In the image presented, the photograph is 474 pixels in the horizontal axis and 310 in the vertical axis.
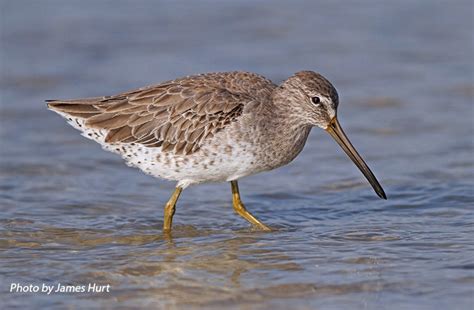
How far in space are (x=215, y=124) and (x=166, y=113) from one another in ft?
1.67

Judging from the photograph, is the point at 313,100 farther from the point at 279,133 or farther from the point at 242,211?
the point at 242,211

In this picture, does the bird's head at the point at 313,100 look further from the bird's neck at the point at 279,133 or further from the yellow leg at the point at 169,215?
the yellow leg at the point at 169,215

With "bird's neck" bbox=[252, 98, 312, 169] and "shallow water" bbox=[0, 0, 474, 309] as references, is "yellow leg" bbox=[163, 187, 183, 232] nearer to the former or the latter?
"shallow water" bbox=[0, 0, 474, 309]

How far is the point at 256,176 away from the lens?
9.46 m

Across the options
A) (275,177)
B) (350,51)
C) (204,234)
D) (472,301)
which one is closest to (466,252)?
(472,301)

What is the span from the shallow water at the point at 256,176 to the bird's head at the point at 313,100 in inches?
32.7

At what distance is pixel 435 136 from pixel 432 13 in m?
4.87

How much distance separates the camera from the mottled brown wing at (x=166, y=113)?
7582 mm

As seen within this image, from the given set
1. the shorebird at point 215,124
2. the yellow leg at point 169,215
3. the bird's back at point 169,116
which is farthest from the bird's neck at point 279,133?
the yellow leg at point 169,215

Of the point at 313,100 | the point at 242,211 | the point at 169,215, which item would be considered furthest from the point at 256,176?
the point at 313,100

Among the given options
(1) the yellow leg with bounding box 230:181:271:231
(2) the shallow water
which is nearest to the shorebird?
(1) the yellow leg with bounding box 230:181:271:231

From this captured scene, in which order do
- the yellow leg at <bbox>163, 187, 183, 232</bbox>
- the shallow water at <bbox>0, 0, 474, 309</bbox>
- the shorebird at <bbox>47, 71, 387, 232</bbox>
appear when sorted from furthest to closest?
the yellow leg at <bbox>163, 187, 183, 232</bbox>, the shorebird at <bbox>47, 71, 387, 232</bbox>, the shallow water at <bbox>0, 0, 474, 309</bbox>

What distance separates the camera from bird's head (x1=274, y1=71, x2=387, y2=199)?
25.1 feet

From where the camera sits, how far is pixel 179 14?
48.8 ft
